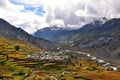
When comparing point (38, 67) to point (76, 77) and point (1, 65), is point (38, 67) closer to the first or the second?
point (1, 65)

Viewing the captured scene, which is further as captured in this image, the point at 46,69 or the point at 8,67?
the point at 46,69

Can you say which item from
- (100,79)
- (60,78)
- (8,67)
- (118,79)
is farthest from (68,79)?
(8,67)

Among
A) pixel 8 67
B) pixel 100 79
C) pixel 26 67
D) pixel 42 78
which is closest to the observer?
pixel 42 78

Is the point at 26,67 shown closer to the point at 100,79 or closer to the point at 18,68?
the point at 18,68

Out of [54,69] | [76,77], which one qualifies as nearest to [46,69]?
[54,69]

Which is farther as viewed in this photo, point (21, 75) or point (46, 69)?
point (46, 69)

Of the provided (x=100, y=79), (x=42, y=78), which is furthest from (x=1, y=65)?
(x=100, y=79)

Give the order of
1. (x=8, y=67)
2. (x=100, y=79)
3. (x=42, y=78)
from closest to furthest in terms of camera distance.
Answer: (x=42, y=78) → (x=100, y=79) → (x=8, y=67)

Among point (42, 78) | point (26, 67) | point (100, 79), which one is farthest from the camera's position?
point (26, 67)

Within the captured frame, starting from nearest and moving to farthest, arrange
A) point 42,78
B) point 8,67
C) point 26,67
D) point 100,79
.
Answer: point 42,78 → point 100,79 → point 8,67 → point 26,67
